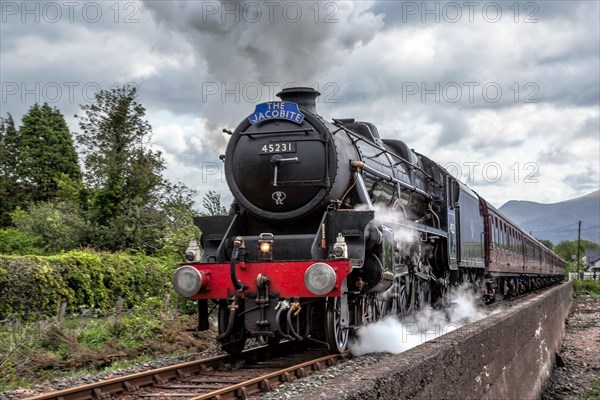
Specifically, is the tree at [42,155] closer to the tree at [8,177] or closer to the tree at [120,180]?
the tree at [8,177]

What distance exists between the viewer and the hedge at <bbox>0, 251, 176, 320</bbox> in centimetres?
1594

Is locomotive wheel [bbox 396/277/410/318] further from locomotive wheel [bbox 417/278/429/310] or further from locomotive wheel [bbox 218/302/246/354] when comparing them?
locomotive wheel [bbox 218/302/246/354]

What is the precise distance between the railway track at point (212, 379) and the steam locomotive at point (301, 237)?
0.32 m

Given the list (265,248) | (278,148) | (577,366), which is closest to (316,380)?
(265,248)

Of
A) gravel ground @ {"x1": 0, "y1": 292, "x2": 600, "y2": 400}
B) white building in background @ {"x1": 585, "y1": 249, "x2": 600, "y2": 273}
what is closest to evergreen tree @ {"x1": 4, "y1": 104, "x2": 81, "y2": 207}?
gravel ground @ {"x1": 0, "y1": 292, "x2": 600, "y2": 400}

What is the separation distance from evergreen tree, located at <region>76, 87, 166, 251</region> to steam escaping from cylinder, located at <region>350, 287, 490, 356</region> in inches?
507

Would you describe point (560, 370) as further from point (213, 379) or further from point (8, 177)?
point (8, 177)

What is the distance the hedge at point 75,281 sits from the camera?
52.3ft

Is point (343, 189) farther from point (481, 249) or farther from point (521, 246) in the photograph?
point (521, 246)

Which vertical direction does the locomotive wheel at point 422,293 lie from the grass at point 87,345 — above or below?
above

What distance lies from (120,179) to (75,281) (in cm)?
781

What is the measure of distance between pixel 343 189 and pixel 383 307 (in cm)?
216

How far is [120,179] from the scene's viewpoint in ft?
83.1

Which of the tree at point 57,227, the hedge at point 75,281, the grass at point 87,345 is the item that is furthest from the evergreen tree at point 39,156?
the grass at point 87,345
